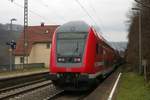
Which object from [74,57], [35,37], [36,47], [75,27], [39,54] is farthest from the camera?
[36,47]

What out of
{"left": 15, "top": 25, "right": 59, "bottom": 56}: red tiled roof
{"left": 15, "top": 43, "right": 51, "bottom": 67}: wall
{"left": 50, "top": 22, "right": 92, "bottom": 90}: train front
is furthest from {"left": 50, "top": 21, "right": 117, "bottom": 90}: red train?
{"left": 15, "top": 43, "right": 51, "bottom": 67}: wall

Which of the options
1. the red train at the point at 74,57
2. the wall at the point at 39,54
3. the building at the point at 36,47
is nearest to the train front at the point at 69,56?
the red train at the point at 74,57

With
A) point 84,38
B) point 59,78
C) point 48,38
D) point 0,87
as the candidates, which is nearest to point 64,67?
point 59,78

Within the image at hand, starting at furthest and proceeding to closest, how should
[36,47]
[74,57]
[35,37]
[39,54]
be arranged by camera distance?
[36,47] → [35,37] → [39,54] → [74,57]

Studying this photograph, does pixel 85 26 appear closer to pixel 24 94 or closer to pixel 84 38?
pixel 84 38

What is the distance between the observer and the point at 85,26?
21359 millimetres

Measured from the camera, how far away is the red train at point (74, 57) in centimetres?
1986

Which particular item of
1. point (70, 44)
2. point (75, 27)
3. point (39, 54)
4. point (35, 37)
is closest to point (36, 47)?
point (39, 54)

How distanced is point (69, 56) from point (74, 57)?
25 centimetres

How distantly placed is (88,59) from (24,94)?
3647 millimetres

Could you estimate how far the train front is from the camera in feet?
65.2

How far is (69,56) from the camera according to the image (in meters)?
20.2

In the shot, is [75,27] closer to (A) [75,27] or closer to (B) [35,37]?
(A) [75,27]

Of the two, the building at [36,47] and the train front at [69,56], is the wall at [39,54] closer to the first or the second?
the building at [36,47]
